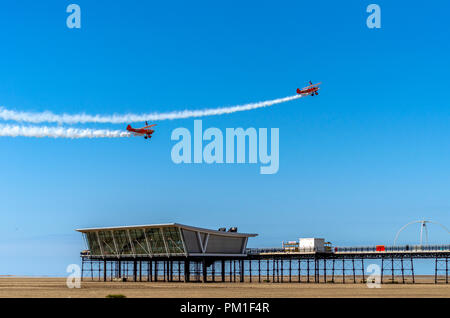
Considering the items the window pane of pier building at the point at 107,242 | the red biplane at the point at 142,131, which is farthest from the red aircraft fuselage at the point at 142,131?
the window pane of pier building at the point at 107,242

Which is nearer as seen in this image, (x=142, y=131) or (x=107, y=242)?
(x=142, y=131)

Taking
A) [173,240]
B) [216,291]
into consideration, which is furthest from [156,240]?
[216,291]

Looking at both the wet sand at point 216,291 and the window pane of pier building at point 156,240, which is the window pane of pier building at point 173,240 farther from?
the wet sand at point 216,291

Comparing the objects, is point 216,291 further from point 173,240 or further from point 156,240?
point 156,240

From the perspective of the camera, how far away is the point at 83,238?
13325 centimetres

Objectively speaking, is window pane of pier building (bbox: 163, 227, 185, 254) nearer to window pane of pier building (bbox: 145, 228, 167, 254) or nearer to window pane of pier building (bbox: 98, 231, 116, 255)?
window pane of pier building (bbox: 145, 228, 167, 254)

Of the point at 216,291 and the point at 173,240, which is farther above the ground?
the point at 173,240

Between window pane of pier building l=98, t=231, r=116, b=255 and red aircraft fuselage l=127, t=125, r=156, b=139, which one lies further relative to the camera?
window pane of pier building l=98, t=231, r=116, b=255

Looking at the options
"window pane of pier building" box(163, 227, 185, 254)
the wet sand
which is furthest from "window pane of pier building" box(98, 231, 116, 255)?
the wet sand
